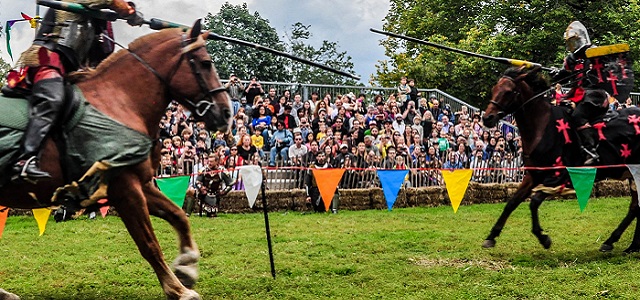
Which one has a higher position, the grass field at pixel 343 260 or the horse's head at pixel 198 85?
the horse's head at pixel 198 85

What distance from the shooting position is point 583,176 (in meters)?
9.50

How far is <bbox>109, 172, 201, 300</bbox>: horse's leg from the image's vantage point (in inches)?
227

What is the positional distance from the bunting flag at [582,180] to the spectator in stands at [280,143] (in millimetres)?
7105

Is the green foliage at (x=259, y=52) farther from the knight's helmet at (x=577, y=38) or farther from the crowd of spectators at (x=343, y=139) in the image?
the knight's helmet at (x=577, y=38)

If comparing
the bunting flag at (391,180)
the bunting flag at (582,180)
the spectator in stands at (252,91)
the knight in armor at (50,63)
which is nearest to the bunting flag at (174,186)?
the knight in armor at (50,63)

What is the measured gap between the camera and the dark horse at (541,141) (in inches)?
367

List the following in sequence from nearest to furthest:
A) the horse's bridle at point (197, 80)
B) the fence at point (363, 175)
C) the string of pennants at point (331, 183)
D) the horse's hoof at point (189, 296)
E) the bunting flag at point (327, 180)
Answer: the horse's hoof at point (189, 296)
the horse's bridle at point (197, 80)
the string of pennants at point (331, 183)
the bunting flag at point (327, 180)
the fence at point (363, 175)

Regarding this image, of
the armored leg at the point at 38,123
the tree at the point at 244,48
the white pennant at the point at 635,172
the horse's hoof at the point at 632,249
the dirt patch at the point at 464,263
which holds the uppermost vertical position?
the tree at the point at 244,48

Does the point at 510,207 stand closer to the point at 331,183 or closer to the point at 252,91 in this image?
the point at 331,183

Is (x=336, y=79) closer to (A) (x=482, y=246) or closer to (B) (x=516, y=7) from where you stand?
(B) (x=516, y=7)

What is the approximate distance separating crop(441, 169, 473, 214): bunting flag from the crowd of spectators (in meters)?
2.98

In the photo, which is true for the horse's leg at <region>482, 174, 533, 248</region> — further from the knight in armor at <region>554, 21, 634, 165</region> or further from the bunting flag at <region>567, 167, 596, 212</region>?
the knight in armor at <region>554, 21, 634, 165</region>

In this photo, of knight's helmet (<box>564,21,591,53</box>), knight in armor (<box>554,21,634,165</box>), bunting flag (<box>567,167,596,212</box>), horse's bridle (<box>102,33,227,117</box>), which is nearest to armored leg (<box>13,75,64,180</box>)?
horse's bridle (<box>102,33,227,117</box>)

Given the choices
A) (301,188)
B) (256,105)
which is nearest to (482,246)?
(301,188)
